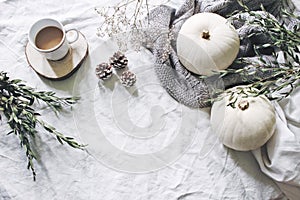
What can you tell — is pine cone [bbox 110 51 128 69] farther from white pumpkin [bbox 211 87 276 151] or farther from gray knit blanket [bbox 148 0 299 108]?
white pumpkin [bbox 211 87 276 151]

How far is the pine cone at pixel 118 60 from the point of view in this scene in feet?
2.99

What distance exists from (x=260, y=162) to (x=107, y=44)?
16.7 inches

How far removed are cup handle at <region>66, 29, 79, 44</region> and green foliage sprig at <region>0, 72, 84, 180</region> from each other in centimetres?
13

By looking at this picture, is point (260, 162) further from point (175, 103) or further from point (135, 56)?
point (135, 56)

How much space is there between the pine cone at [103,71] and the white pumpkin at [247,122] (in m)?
0.26

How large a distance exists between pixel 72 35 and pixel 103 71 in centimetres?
11

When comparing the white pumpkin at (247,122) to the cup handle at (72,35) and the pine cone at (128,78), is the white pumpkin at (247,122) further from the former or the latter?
the cup handle at (72,35)

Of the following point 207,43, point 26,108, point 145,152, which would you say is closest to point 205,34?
point 207,43

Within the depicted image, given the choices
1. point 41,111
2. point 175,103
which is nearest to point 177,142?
point 175,103

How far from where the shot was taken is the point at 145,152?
0.85 m

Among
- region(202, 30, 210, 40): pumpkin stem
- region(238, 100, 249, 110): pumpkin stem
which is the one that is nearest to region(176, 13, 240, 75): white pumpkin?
region(202, 30, 210, 40): pumpkin stem

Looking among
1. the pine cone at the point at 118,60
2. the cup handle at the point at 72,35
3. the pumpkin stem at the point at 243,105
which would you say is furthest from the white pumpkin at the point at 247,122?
the cup handle at the point at 72,35

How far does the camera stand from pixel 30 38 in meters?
0.89

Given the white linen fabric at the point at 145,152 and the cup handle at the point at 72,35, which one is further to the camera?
the cup handle at the point at 72,35
